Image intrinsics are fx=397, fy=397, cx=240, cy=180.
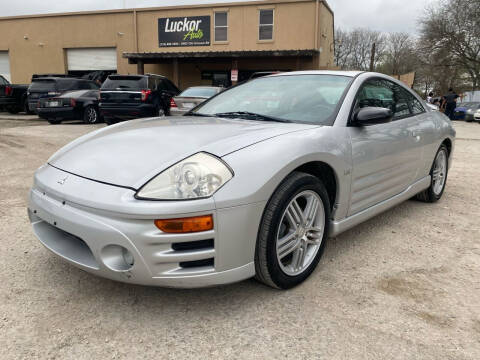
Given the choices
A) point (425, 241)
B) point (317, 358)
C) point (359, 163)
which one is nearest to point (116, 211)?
point (317, 358)

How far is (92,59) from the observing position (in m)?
23.0

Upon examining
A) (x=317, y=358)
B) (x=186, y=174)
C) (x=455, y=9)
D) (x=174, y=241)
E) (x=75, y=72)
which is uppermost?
(x=455, y=9)

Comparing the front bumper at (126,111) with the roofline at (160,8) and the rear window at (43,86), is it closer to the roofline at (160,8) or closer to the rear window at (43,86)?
the rear window at (43,86)

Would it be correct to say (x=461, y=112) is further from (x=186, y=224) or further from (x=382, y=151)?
(x=186, y=224)

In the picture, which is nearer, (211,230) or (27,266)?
(211,230)

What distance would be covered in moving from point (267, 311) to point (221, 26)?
66.8ft

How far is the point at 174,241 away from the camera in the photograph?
1.88 m

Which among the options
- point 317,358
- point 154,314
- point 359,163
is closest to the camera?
point 317,358

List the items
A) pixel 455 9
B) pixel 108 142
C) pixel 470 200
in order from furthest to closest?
pixel 455 9 → pixel 470 200 → pixel 108 142

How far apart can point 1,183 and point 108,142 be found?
3.06 metres

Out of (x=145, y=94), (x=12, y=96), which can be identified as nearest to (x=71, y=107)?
(x=145, y=94)

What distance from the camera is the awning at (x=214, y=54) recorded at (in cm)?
1853

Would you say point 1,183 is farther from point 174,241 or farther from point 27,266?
point 174,241

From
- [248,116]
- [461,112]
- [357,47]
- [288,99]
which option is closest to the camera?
A: [248,116]
